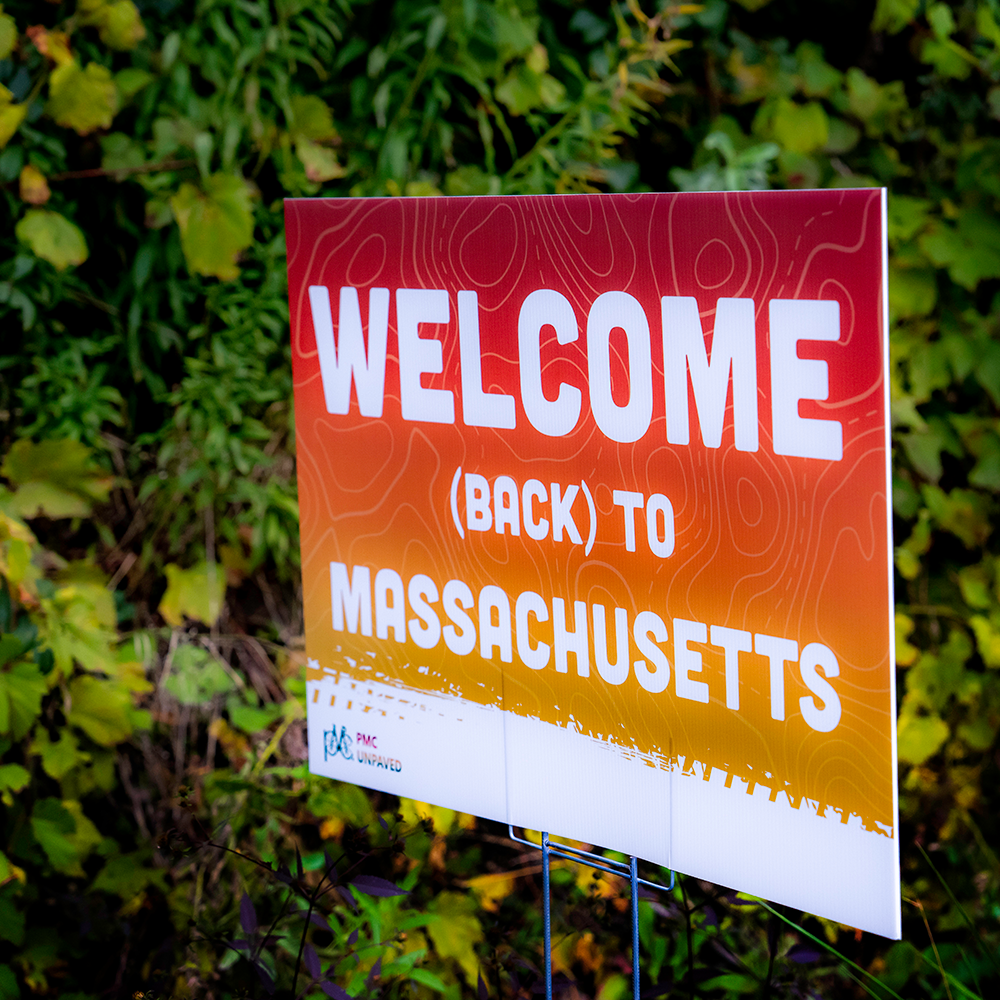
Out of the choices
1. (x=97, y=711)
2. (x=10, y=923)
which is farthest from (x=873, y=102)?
(x=10, y=923)

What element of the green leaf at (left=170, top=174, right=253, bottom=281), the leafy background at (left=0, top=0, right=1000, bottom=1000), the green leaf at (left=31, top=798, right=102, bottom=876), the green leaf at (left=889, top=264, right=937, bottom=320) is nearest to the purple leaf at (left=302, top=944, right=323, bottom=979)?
the leafy background at (left=0, top=0, right=1000, bottom=1000)

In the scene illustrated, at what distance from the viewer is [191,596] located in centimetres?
A: 203

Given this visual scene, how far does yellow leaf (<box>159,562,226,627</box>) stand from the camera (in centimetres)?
203

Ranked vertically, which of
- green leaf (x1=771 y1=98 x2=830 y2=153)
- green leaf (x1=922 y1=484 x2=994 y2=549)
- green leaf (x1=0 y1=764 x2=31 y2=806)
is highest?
green leaf (x1=771 y1=98 x2=830 y2=153)

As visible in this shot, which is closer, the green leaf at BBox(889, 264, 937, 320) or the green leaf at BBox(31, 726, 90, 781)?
the green leaf at BBox(31, 726, 90, 781)

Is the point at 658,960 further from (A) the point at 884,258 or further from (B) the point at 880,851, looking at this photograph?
(A) the point at 884,258

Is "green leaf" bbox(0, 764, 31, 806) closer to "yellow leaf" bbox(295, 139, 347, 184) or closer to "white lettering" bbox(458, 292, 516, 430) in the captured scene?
"white lettering" bbox(458, 292, 516, 430)

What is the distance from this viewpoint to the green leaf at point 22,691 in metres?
1.53

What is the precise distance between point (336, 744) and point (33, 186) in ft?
3.97

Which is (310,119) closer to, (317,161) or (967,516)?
(317,161)

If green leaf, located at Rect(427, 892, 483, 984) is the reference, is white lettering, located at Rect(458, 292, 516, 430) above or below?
above

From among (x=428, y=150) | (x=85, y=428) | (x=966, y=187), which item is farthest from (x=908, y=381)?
(x=85, y=428)

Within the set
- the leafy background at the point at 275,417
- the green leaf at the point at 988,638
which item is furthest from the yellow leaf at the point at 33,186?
the green leaf at the point at 988,638

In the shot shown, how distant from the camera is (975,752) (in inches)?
89.7
